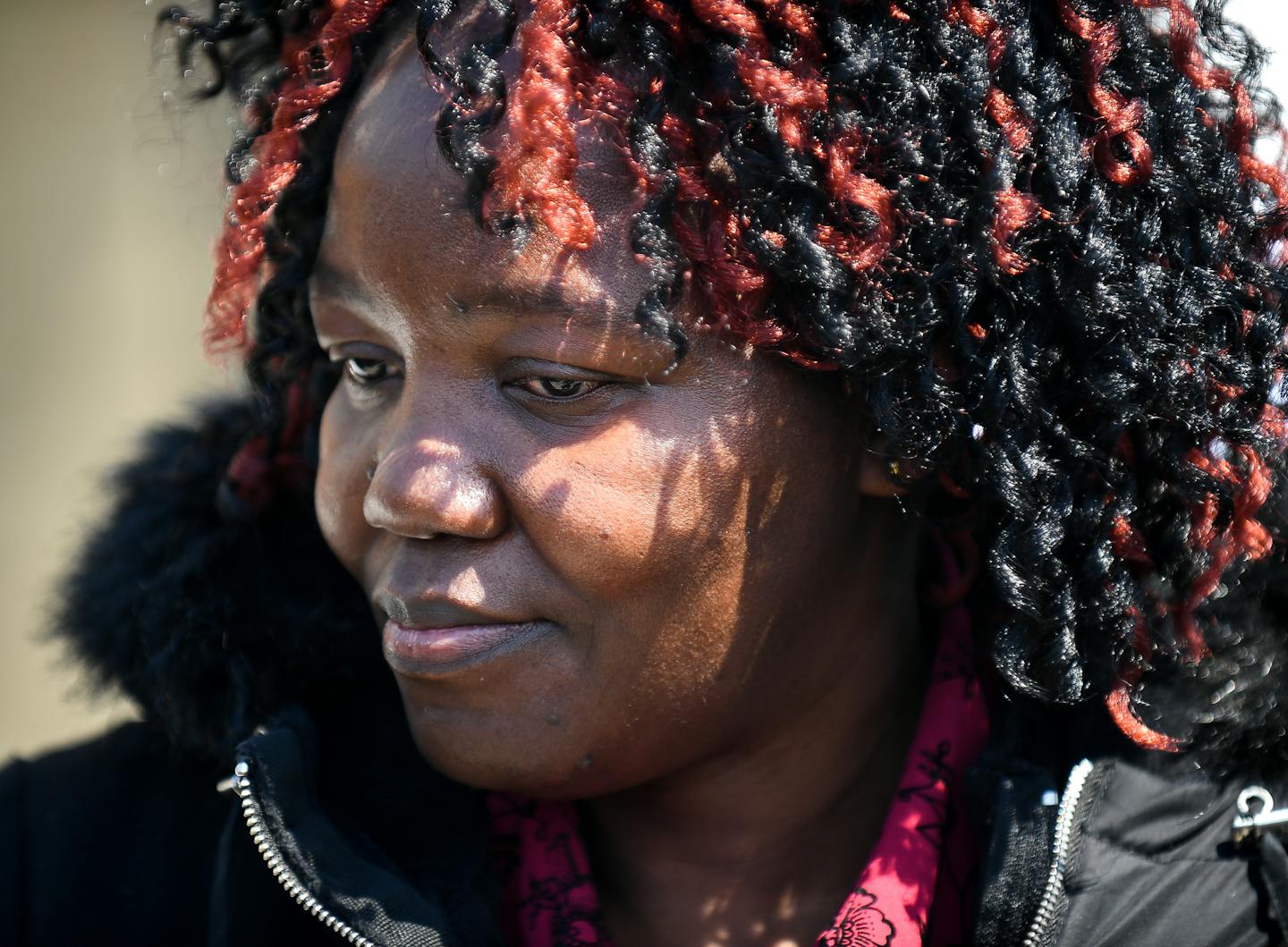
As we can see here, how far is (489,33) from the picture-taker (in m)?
1.82

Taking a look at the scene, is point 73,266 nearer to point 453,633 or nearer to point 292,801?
point 292,801

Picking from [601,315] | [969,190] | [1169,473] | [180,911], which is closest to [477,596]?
[601,315]

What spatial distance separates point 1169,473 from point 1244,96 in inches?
21.5

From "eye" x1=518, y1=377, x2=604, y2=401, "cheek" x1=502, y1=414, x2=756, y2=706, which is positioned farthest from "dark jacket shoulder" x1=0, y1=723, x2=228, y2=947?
"eye" x1=518, y1=377, x2=604, y2=401

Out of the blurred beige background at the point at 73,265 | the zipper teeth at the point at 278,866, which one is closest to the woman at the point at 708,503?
the zipper teeth at the point at 278,866

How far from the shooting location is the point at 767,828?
2.23 metres

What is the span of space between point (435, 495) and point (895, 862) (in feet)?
3.00

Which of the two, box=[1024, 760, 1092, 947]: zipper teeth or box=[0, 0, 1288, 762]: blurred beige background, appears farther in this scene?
box=[0, 0, 1288, 762]: blurred beige background

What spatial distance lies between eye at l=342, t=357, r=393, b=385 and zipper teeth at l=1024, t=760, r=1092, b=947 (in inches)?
44.9

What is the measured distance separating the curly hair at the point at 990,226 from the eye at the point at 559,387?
131mm

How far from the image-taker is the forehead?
1792mm

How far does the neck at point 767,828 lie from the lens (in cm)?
220

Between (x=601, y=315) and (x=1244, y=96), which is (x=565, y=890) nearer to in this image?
(x=601, y=315)

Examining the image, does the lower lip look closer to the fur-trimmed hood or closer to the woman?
the woman
